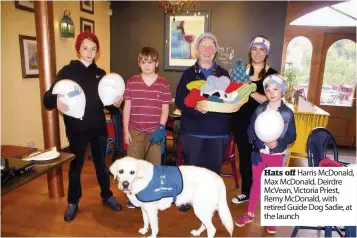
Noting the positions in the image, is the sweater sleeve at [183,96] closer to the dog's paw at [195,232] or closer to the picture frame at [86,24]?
the dog's paw at [195,232]

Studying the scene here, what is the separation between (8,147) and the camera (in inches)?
66.4

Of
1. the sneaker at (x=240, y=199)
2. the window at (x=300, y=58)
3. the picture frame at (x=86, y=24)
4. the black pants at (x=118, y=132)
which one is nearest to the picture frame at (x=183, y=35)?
the picture frame at (x=86, y=24)

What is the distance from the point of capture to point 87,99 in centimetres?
199

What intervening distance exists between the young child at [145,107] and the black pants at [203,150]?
22cm

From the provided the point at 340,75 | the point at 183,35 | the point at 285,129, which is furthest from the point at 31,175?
the point at 340,75

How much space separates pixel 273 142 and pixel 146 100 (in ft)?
3.01

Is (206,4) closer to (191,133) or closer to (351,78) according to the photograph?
(351,78)

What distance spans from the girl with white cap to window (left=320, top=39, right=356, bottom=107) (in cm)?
271

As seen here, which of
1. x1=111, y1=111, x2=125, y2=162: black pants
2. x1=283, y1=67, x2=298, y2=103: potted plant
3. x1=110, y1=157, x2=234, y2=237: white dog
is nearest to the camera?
x1=110, y1=157, x2=234, y2=237: white dog

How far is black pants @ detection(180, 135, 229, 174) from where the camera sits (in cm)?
195

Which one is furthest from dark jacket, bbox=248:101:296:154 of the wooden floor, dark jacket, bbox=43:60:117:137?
dark jacket, bbox=43:60:117:137

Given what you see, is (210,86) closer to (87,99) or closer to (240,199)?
(87,99)

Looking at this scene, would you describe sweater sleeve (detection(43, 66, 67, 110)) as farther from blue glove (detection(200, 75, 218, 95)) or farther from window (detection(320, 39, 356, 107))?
window (detection(320, 39, 356, 107))

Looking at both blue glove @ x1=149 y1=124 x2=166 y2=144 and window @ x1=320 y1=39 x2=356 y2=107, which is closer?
blue glove @ x1=149 y1=124 x2=166 y2=144
